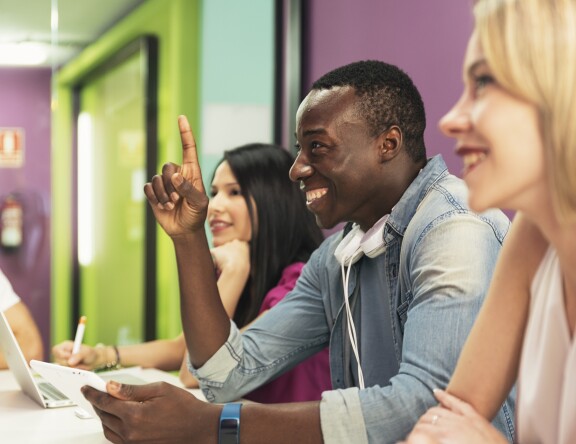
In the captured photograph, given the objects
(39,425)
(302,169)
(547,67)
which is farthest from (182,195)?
(547,67)

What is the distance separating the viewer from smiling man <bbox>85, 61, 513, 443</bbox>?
4.29 ft

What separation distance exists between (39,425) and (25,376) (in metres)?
0.21

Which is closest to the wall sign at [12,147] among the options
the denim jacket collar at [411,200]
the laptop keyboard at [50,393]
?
the laptop keyboard at [50,393]

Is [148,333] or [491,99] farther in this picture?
[148,333]

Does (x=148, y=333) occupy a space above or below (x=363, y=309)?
below

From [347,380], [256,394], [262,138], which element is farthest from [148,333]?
[347,380]

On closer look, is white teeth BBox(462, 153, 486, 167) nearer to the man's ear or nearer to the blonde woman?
the blonde woman

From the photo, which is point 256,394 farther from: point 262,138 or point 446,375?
point 262,138

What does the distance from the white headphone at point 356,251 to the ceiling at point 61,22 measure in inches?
123

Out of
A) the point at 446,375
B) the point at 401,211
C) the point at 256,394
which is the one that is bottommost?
the point at 256,394

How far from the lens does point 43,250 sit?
4.43 m

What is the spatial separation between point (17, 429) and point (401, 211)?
2.83 feet

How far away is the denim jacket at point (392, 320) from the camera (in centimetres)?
132

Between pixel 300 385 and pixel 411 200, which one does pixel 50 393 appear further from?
pixel 411 200
